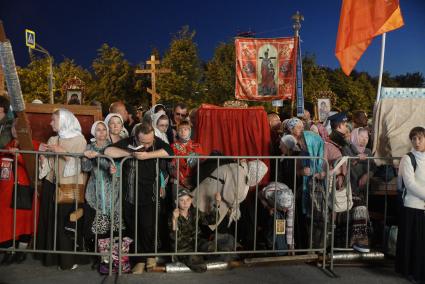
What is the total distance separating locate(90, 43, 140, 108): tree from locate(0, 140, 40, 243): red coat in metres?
26.2

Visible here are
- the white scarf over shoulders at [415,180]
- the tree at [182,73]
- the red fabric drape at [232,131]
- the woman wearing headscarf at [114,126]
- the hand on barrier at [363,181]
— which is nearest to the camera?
the white scarf over shoulders at [415,180]

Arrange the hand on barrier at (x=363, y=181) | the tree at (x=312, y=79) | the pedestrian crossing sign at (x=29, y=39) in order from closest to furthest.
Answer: the hand on barrier at (x=363, y=181), the pedestrian crossing sign at (x=29, y=39), the tree at (x=312, y=79)

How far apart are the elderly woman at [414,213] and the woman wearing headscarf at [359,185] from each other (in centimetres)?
64

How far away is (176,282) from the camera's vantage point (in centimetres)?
479

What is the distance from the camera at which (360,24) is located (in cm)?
697

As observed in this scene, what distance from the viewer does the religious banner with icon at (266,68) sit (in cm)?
1065

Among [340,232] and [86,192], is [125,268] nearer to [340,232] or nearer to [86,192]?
[86,192]

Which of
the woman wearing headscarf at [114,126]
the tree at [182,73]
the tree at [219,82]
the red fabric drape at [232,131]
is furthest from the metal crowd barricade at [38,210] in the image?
the tree at [219,82]

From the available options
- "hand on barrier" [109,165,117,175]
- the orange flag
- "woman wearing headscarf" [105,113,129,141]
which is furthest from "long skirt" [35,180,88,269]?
the orange flag

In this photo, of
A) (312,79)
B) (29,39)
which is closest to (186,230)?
(29,39)

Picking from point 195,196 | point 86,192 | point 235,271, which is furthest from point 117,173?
point 235,271

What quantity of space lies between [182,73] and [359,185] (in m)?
24.4

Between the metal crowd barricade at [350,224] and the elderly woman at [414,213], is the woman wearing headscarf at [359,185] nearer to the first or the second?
the metal crowd barricade at [350,224]

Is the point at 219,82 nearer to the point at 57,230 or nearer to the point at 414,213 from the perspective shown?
the point at 57,230
